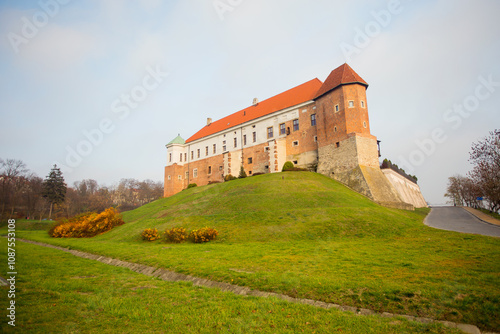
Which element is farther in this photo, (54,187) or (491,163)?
(54,187)

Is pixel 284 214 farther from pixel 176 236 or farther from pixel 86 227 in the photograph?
pixel 86 227

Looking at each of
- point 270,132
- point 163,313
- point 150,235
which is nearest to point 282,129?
point 270,132

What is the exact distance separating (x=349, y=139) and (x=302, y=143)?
28.2 feet

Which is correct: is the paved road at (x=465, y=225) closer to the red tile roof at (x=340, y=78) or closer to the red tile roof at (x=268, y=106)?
the red tile roof at (x=340, y=78)

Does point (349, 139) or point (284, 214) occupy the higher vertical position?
point (349, 139)

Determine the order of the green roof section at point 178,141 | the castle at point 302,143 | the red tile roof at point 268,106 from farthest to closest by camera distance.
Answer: the green roof section at point 178,141, the red tile roof at point 268,106, the castle at point 302,143

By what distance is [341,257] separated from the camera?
1005cm

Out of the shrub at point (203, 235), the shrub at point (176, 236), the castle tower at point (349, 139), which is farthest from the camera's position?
the castle tower at point (349, 139)

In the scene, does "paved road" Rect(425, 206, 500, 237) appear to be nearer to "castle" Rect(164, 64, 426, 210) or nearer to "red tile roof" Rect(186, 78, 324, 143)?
"castle" Rect(164, 64, 426, 210)

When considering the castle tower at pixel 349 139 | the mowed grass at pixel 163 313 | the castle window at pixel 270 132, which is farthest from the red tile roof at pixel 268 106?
the mowed grass at pixel 163 313

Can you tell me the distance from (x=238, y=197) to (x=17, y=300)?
21.3 meters

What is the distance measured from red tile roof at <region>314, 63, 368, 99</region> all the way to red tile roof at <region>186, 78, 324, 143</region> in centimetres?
305

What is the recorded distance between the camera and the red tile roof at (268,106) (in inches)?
1573

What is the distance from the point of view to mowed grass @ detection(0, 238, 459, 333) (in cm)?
439
